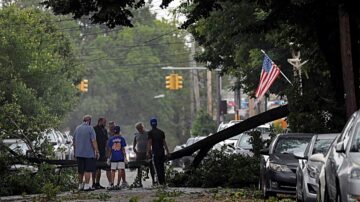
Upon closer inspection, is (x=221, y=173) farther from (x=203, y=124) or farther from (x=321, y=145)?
(x=203, y=124)

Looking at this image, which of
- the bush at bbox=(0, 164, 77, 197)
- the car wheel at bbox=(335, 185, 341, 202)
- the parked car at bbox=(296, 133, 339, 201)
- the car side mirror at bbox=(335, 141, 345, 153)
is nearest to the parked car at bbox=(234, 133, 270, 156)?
the bush at bbox=(0, 164, 77, 197)

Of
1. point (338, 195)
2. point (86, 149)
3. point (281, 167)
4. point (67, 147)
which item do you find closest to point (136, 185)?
point (86, 149)

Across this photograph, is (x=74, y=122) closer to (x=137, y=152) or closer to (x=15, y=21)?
(x=15, y=21)

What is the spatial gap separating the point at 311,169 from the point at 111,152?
9.71 m

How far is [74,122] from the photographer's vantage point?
356 ft

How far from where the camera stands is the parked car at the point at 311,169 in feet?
52.1

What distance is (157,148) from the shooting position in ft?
85.7

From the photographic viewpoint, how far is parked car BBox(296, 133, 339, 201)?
52.1 ft

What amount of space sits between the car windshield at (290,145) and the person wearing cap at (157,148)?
5.32 metres

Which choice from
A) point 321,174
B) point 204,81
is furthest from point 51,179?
point 204,81

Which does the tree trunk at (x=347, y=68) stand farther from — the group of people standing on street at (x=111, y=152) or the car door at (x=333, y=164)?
the car door at (x=333, y=164)

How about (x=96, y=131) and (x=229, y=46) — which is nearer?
(x=96, y=131)

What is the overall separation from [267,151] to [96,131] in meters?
6.82

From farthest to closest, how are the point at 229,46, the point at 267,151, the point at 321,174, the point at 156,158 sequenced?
the point at 229,46 → the point at 156,158 → the point at 267,151 → the point at 321,174
